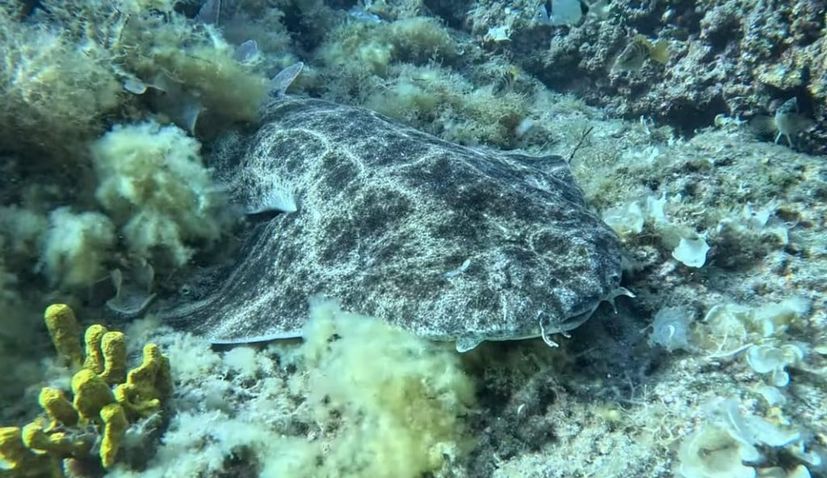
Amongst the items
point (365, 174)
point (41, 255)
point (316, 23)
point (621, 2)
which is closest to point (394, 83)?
point (316, 23)

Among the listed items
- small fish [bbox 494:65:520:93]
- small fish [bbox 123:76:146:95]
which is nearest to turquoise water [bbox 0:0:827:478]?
small fish [bbox 123:76:146:95]

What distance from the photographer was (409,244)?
11.7 ft

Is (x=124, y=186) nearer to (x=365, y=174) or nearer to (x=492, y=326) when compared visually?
(x=365, y=174)

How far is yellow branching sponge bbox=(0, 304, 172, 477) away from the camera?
104 inches

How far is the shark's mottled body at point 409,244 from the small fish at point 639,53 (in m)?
4.72

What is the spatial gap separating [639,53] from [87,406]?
929 centimetres

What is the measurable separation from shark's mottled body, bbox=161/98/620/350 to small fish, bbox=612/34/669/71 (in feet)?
15.5

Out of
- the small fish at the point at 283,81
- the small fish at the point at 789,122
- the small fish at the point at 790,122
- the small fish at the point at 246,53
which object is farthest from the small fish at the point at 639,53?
the small fish at the point at 246,53

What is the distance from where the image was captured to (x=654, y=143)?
6.75 meters

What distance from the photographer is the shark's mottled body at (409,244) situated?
3.07 metres

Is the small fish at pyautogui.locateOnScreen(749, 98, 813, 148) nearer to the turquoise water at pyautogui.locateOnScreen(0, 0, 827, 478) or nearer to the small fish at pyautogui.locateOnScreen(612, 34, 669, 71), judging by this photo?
the turquoise water at pyautogui.locateOnScreen(0, 0, 827, 478)

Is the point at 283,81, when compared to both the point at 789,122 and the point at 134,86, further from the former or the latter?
the point at 789,122

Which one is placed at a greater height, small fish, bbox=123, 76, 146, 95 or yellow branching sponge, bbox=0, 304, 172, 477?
small fish, bbox=123, 76, 146, 95

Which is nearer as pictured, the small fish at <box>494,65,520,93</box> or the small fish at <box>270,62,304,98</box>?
the small fish at <box>270,62,304,98</box>
